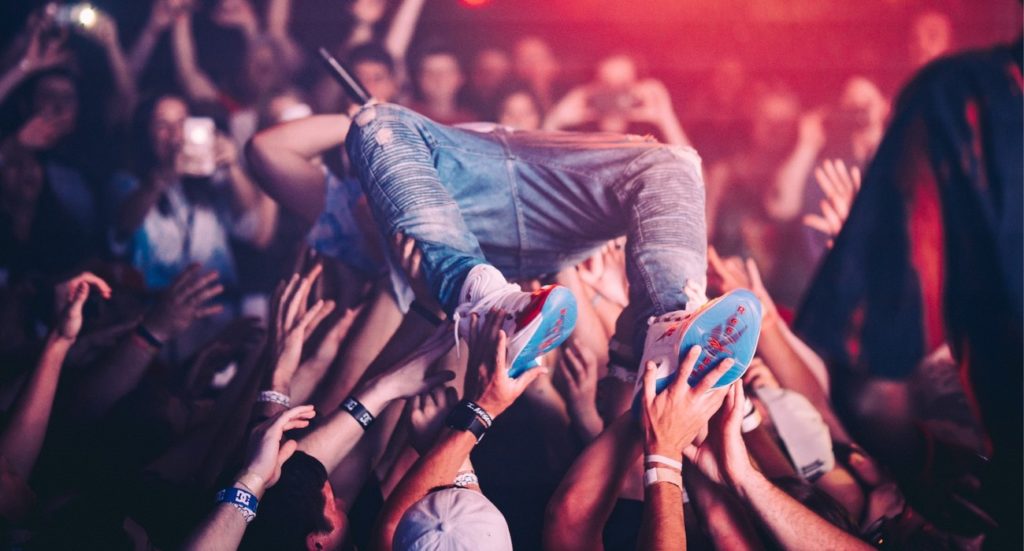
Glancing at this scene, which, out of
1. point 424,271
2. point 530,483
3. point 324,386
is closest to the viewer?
point 424,271

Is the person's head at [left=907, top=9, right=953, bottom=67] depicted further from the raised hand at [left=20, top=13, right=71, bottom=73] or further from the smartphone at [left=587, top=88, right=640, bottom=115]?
the raised hand at [left=20, top=13, right=71, bottom=73]

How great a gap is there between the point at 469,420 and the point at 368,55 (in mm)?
1377

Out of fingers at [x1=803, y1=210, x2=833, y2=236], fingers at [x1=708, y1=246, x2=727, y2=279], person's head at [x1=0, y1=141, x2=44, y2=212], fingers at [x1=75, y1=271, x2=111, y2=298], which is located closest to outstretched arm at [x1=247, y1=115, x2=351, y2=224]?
fingers at [x1=75, y1=271, x2=111, y2=298]

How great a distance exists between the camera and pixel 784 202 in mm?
2564

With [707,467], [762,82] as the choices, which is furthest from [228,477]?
[762,82]

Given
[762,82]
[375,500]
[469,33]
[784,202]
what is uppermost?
[469,33]

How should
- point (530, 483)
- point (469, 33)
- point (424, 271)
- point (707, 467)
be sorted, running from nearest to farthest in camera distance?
point (424, 271) → point (707, 467) → point (530, 483) → point (469, 33)

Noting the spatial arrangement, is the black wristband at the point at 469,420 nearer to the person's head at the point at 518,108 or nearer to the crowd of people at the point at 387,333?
the crowd of people at the point at 387,333

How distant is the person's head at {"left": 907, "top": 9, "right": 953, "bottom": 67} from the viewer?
2.57 m

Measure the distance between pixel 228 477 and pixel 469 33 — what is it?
1.62 meters

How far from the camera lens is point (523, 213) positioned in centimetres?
209

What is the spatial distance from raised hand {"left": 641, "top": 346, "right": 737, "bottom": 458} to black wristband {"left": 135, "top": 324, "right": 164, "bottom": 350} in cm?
154

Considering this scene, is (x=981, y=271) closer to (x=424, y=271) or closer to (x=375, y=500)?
(x=424, y=271)

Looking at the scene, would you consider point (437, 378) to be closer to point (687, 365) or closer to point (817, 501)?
point (687, 365)
